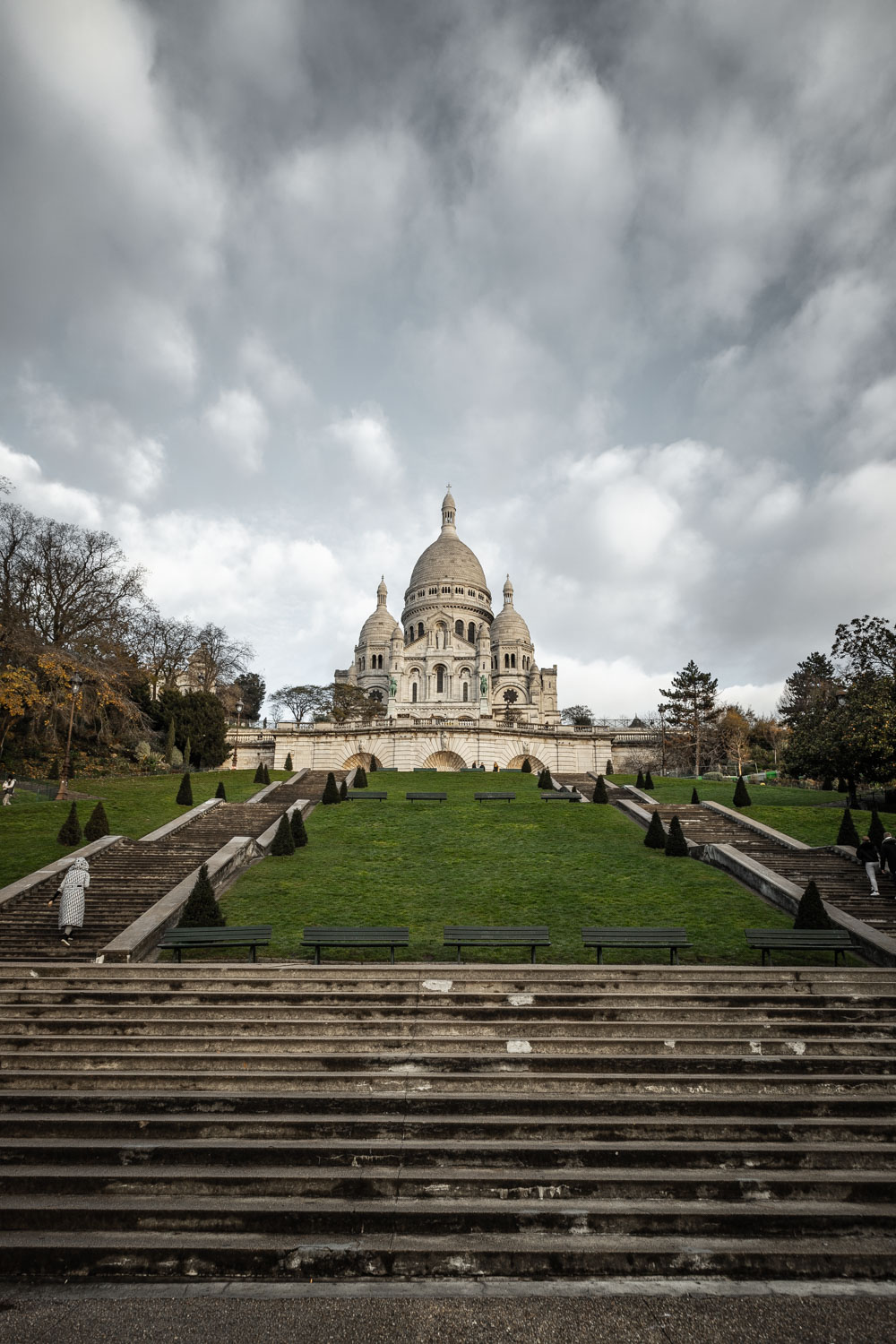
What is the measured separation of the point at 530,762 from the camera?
49.1m

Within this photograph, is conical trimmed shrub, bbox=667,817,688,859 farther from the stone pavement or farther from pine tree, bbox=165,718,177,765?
A: pine tree, bbox=165,718,177,765

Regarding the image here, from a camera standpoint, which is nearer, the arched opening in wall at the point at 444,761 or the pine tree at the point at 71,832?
the pine tree at the point at 71,832

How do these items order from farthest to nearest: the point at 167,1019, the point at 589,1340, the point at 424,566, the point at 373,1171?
the point at 424,566 → the point at 167,1019 → the point at 373,1171 → the point at 589,1340

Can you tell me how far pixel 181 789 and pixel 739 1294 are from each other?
24669 millimetres

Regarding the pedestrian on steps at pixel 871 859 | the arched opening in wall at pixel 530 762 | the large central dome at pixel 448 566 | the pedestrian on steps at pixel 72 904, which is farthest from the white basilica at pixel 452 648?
the pedestrian on steps at pixel 72 904

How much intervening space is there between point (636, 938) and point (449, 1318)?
23.1 feet

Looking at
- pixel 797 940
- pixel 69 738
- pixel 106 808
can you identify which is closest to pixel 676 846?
pixel 797 940

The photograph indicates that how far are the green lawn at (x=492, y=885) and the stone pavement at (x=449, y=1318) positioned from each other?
6550 millimetres

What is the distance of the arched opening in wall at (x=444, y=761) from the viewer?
48.2 meters

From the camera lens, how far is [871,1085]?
28.6 feet

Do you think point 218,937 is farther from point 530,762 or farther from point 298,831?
point 530,762

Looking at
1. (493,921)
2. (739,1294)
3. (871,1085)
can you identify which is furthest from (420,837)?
(739,1294)

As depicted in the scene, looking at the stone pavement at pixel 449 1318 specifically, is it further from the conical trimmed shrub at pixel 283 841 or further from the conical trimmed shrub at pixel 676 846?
the conical trimmed shrub at pixel 676 846

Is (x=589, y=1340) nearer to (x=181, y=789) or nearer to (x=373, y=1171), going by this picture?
(x=373, y=1171)
